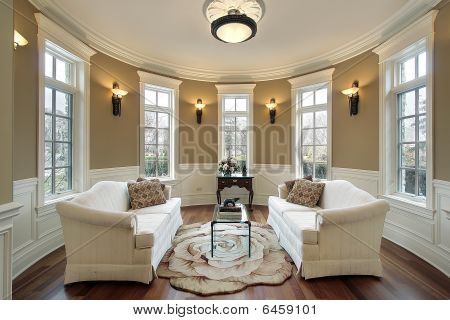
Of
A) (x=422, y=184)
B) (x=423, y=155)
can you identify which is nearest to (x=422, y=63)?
(x=423, y=155)

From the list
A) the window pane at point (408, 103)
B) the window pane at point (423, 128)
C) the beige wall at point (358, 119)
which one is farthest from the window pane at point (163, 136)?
the window pane at point (423, 128)

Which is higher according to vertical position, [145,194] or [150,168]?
[150,168]

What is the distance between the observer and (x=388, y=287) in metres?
2.03

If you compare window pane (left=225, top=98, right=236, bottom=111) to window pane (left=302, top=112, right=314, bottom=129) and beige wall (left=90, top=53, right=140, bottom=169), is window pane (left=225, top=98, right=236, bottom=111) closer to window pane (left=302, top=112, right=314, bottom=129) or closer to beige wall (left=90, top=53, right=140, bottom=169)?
window pane (left=302, top=112, right=314, bottom=129)

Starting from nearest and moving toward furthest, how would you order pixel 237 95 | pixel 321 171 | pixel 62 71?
pixel 62 71, pixel 321 171, pixel 237 95

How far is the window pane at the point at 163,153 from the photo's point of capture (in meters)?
4.80

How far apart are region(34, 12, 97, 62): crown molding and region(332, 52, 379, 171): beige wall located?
4.18 m

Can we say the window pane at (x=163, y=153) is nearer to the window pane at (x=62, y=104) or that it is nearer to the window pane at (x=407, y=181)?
the window pane at (x=62, y=104)

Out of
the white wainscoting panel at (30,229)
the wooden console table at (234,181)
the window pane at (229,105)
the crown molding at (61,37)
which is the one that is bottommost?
the white wainscoting panel at (30,229)

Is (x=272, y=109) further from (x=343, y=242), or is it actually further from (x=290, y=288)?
(x=290, y=288)

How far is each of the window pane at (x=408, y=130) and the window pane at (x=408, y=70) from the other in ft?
1.85

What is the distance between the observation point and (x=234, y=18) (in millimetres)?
2398

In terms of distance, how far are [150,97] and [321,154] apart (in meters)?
3.69
